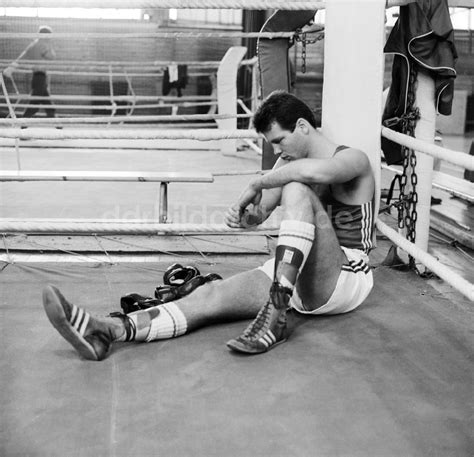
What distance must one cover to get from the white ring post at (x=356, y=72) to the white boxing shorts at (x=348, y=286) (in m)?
0.34

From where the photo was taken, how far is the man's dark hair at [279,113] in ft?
5.95

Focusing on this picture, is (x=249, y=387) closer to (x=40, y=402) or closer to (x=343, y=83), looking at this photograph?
(x=40, y=402)

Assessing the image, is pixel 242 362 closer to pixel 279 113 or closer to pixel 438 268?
pixel 438 268

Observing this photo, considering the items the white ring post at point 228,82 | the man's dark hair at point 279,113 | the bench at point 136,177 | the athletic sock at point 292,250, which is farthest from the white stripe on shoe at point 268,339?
the white ring post at point 228,82

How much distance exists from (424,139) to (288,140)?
829 mm

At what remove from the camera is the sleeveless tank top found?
6.47ft

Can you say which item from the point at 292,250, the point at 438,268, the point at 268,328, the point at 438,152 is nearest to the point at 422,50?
the point at 438,152

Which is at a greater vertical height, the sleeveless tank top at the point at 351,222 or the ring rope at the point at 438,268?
the sleeveless tank top at the point at 351,222

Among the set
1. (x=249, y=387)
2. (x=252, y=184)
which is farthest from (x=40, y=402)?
(x=252, y=184)

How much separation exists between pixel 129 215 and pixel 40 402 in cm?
222

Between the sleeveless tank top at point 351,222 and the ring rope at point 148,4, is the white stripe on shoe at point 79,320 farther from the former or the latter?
the ring rope at point 148,4

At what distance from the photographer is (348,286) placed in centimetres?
186

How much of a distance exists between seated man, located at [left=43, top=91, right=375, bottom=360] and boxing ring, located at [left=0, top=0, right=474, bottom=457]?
0.16 feet

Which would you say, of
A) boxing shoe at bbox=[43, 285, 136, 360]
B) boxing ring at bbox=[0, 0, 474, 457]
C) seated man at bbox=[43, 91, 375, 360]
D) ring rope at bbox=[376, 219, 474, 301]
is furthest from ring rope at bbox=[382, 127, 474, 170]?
boxing shoe at bbox=[43, 285, 136, 360]
